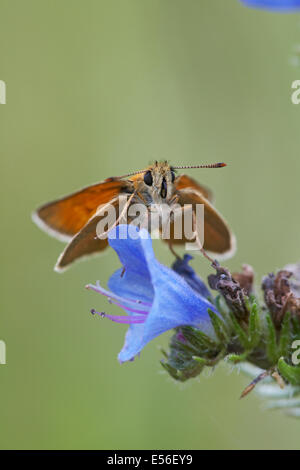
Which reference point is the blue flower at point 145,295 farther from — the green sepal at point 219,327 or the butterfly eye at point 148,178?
the butterfly eye at point 148,178

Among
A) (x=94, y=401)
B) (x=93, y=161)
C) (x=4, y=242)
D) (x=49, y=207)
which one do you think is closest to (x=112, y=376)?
(x=94, y=401)

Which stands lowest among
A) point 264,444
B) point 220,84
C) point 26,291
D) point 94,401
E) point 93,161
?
point 264,444

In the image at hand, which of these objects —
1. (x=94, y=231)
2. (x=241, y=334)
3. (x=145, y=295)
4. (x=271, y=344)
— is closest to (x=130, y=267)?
(x=145, y=295)

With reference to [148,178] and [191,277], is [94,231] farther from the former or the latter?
[191,277]

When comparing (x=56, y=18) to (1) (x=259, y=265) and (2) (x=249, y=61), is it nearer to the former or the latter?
(2) (x=249, y=61)

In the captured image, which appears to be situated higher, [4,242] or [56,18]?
[56,18]

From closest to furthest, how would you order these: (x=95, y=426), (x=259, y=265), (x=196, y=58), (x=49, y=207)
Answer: (x=49, y=207), (x=95, y=426), (x=259, y=265), (x=196, y=58)

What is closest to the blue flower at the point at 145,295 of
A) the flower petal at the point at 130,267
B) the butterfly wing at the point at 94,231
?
the flower petal at the point at 130,267
